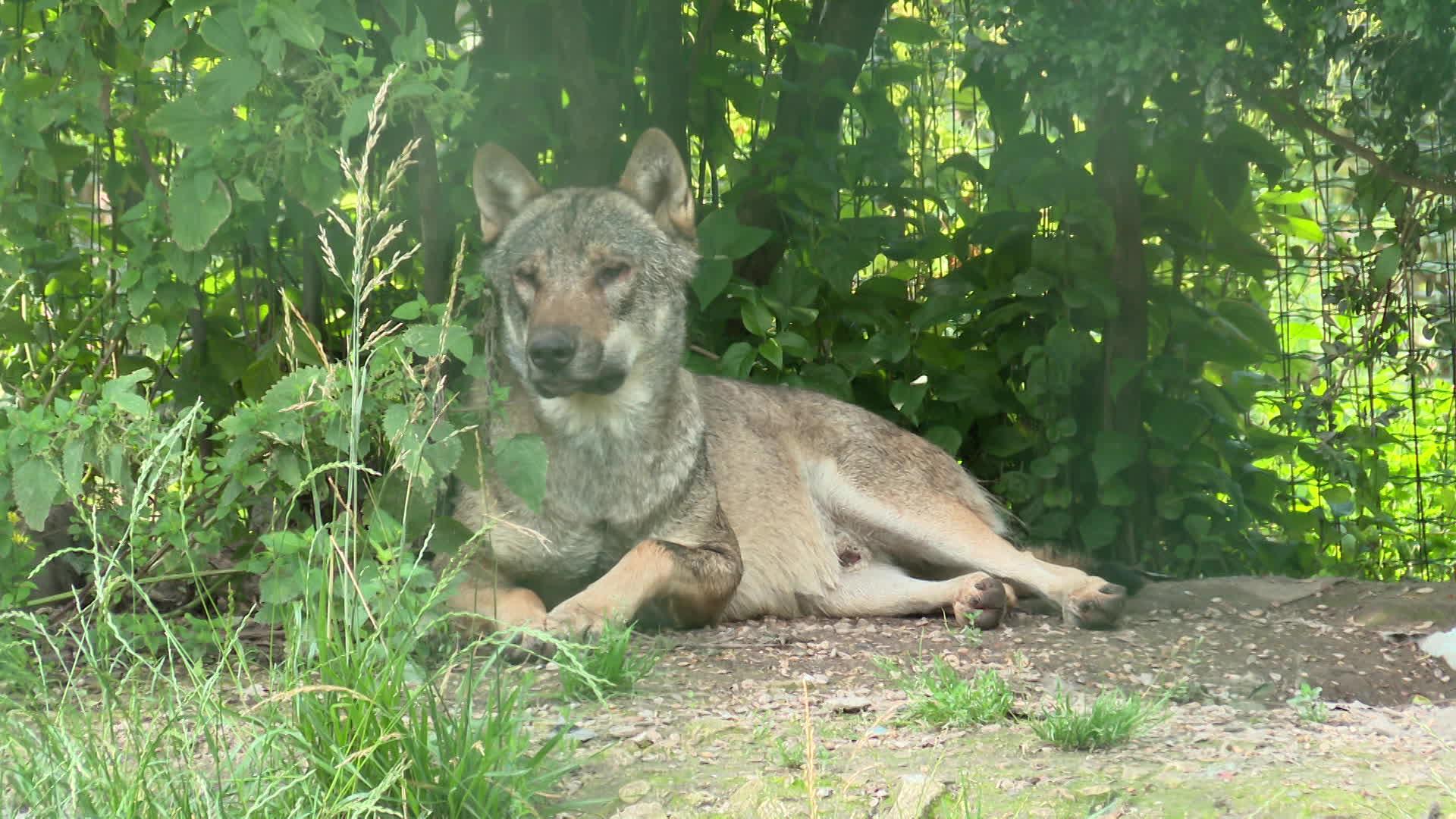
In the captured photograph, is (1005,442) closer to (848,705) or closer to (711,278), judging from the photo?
(711,278)

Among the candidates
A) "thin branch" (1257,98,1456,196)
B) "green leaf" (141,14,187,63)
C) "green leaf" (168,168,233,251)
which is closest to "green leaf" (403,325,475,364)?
"green leaf" (168,168,233,251)

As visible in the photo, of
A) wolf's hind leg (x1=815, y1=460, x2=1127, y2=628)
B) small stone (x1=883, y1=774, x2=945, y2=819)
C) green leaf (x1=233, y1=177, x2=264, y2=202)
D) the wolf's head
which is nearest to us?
small stone (x1=883, y1=774, x2=945, y2=819)

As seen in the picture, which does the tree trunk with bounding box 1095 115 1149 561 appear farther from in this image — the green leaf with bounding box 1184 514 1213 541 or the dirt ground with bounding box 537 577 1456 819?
the dirt ground with bounding box 537 577 1456 819

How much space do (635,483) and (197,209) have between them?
68.4 inches

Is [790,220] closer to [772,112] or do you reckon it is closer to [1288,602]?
[772,112]

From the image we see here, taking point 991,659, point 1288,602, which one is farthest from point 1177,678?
point 1288,602

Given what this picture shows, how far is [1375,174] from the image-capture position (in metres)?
6.36

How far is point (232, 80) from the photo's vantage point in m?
4.05

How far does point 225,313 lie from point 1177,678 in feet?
12.6

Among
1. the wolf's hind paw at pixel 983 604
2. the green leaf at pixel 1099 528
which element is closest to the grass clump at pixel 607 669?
the wolf's hind paw at pixel 983 604

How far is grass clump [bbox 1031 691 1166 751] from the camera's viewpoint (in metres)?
3.33

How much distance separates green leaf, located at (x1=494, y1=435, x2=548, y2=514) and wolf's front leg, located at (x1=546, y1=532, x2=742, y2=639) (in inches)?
20.0

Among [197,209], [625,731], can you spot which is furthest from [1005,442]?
[197,209]

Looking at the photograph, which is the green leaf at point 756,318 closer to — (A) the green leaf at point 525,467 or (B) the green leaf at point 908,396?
(B) the green leaf at point 908,396
